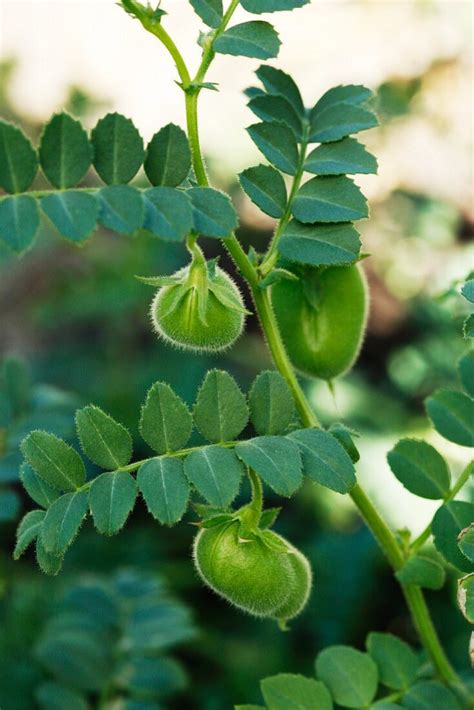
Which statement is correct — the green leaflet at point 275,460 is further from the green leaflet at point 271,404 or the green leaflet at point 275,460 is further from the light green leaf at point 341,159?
the light green leaf at point 341,159

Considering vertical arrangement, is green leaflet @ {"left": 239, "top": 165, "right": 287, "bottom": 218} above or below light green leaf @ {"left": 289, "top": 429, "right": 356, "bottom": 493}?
above

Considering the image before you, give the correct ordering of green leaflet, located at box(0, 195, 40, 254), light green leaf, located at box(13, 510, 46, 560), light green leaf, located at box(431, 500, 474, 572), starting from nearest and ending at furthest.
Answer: green leaflet, located at box(0, 195, 40, 254), light green leaf, located at box(13, 510, 46, 560), light green leaf, located at box(431, 500, 474, 572)

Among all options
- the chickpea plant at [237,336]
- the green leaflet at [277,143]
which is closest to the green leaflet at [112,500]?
the chickpea plant at [237,336]

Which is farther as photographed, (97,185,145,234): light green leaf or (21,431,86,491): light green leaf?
(21,431,86,491): light green leaf

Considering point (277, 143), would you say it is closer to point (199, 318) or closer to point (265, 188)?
point (265, 188)

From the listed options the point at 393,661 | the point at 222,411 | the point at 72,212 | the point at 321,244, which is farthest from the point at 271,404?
the point at 393,661

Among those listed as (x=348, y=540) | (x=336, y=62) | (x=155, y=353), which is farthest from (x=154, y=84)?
(x=348, y=540)

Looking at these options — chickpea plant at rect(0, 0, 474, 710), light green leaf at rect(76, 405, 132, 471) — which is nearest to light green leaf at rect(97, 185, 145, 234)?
chickpea plant at rect(0, 0, 474, 710)

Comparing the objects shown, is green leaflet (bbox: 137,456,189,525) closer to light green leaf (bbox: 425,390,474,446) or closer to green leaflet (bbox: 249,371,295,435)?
green leaflet (bbox: 249,371,295,435)

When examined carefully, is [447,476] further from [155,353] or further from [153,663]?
[155,353]
